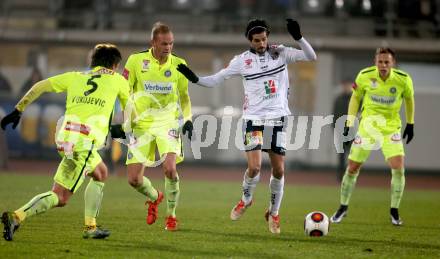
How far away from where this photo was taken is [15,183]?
18453mm

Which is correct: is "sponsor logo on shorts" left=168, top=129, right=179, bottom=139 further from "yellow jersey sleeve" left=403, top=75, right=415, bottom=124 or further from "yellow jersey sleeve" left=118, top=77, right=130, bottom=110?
"yellow jersey sleeve" left=403, top=75, right=415, bottom=124

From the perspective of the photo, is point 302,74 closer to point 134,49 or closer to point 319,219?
point 134,49

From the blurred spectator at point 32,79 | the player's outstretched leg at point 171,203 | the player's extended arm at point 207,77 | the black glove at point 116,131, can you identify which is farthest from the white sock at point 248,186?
the blurred spectator at point 32,79

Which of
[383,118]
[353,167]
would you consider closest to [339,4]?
[383,118]

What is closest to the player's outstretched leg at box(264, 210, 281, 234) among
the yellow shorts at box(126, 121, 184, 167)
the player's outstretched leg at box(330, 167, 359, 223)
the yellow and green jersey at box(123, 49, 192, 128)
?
the yellow shorts at box(126, 121, 184, 167)

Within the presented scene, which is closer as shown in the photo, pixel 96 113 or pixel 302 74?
pixel 96 113

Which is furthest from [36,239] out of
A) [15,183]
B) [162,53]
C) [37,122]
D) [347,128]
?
[37,122]

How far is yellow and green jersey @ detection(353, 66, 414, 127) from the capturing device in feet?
40.8

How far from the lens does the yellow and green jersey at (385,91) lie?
40.8 feet

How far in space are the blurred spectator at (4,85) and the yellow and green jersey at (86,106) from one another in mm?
19722

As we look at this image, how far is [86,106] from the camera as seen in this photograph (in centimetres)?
898

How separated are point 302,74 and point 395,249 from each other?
20.2 meters

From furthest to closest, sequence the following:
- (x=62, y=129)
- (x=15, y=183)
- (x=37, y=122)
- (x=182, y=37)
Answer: (x=182, y=37)
(x=37, y=122)
(x=15, y=183)
(x=62, y=129)

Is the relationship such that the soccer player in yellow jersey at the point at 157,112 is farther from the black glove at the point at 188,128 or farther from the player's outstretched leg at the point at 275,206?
the player's outstretched leg at the point at 275,206
